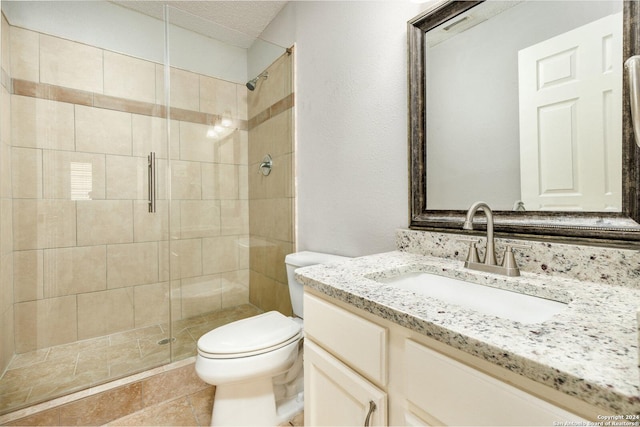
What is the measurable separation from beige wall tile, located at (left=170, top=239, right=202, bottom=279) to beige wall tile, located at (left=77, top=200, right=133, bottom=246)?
35 cm

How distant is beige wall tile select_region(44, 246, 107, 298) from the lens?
1714mm

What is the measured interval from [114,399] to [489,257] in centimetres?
180

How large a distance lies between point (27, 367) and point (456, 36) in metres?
2.63

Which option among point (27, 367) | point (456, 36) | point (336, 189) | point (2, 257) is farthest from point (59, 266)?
point (456, 36)

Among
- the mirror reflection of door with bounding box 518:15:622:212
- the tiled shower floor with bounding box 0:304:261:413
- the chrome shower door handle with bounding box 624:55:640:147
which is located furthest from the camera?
the tiled shower floor with bounding box 0:304:261:413

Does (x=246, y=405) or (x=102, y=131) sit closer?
(x=246, y=405)

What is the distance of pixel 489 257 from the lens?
858mm

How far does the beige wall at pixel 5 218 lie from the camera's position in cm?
148

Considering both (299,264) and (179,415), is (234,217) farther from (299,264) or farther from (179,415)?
(179,415)

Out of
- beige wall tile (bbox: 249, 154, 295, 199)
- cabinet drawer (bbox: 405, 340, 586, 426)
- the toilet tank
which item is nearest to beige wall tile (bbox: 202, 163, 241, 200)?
beige wall tile (bbox: 249, 154, 295, 199)

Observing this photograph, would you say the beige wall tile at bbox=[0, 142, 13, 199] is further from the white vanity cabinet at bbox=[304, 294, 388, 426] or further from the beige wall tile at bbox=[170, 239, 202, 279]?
the white vanity cabinet at bbox=[304, 294, 388, 426]

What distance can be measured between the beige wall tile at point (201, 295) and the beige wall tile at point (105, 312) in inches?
15.6

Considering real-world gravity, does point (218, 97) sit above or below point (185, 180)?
above

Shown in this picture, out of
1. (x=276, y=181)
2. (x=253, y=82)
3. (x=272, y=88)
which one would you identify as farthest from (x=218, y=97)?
(x=276, y=181)
